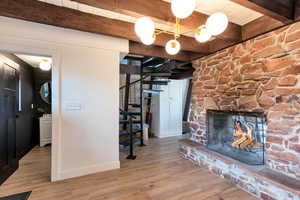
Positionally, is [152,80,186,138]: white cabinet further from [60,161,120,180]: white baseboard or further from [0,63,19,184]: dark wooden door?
[0,63,19,184]: dark wooden door

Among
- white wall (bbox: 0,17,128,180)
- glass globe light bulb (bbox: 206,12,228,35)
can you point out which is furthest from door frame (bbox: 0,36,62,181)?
glass globe light bulb (bbox: 206,12,228,35)

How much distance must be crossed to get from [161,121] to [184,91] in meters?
2.21

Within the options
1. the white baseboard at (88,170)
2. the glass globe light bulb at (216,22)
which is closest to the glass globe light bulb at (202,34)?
the glass globe light bulb at (216,22)

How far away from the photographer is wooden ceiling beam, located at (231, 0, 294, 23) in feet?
5.10

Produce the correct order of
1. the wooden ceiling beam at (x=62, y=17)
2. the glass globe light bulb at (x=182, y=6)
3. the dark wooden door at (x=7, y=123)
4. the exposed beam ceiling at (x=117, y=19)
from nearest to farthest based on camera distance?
the glass globe light bulb at (x=182, y=6)
the exposed beam ceiling at (x=117, y=19)
the wooden ceiling beam at (x=62, y=17)
the dark wooden door at (x=7, y=123)

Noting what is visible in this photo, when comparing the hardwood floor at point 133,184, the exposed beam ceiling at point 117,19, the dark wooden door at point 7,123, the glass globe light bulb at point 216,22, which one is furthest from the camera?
the dark wooden door at point 7,123

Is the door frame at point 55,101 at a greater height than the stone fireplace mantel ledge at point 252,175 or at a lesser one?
greater

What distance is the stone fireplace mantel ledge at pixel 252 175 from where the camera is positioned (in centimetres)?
173

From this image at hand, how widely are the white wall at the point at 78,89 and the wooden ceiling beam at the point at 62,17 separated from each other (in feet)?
1.20

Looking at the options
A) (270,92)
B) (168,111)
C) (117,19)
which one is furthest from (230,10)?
(168,111)

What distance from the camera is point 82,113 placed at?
254 cm

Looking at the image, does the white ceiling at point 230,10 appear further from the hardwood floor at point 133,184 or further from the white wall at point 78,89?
the hardwood floor at point 133,184

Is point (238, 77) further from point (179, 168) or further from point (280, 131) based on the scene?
point (179, 168)

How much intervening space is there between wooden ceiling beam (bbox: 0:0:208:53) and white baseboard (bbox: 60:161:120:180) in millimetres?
2309
